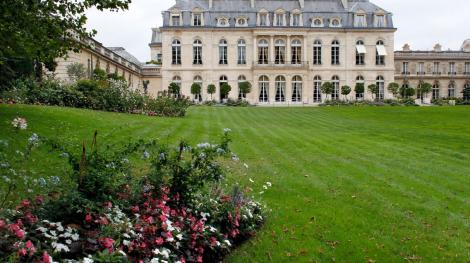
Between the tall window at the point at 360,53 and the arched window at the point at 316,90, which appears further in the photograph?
the arched window at the point at 316,90

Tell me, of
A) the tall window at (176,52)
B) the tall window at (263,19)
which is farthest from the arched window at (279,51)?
the tall window at (176,52)

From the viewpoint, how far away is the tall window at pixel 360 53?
179 ft

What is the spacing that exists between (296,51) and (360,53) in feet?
22.7

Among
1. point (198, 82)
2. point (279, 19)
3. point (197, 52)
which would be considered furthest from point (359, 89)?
point (197, 52)

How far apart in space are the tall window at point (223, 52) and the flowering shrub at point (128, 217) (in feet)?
157

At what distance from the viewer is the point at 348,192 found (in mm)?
8359

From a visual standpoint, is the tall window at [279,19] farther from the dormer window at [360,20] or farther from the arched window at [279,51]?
the dormer window at [360,20]

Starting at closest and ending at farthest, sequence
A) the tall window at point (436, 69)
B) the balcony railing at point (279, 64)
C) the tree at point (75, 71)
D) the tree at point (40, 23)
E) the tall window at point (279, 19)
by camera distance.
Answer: the tree at point (40, 23), the tree at point (75, 71), the tall window at point (279, 19), the balcony railing at point (279, 64), the tall window at point (436, 69)

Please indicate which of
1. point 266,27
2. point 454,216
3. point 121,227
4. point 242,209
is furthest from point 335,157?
point 266,27

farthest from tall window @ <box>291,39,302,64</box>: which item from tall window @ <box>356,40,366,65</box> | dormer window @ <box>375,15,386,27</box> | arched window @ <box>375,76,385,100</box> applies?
arched window @ <box>375,76,385,100</box>

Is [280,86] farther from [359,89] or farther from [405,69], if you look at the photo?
[405,69]

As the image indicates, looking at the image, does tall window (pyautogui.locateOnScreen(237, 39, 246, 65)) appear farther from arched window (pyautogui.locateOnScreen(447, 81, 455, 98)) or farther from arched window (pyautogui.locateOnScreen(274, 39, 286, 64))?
arched window (pyautogui.locateOnScreen(447, 81, 455, 98))

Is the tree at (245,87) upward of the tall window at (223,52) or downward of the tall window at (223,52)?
downward

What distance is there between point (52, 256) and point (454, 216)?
544cm
